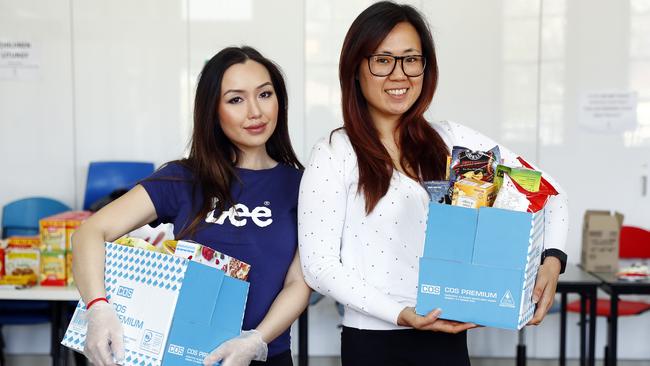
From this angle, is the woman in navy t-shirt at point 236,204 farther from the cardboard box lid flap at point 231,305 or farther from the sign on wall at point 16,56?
the sign on wall at point 16,56

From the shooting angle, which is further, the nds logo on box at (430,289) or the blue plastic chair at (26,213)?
the blue plastic chair at (26,213)

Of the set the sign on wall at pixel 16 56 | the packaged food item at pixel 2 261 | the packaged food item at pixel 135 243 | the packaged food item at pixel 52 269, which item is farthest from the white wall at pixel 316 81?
the packaged food item at pixel 135 243

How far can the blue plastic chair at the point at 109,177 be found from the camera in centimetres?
419

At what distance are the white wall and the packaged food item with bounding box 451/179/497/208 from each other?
9.28ft

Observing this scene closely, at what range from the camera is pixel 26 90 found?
4.33 meters

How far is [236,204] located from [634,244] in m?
3.02

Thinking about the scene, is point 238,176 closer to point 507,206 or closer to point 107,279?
point 107,279

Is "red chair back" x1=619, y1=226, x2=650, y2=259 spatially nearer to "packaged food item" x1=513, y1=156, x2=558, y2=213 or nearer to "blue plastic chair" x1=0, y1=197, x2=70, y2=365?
"packaged food item" x1=513, y1=156, x2=558, y2=213

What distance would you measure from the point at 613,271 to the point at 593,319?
0.27 meters

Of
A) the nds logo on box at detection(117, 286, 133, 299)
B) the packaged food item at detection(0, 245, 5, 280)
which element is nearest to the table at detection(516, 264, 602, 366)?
the nds logo on box at detection(117, 286, 133, 299)

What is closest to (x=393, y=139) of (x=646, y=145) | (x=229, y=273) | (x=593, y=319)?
(x=229, y=273)

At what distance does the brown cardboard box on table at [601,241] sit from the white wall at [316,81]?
78 centimetres

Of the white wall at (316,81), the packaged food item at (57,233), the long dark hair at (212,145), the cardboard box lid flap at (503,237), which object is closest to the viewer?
the cardboard box lid flap at (503,237)

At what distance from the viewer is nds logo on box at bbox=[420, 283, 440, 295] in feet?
4.77
